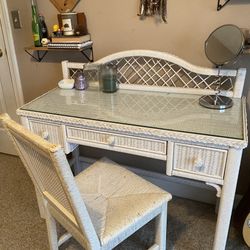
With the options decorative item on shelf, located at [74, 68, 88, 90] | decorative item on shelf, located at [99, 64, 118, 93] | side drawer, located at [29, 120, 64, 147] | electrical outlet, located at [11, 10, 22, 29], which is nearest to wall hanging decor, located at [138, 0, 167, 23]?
Result: decorative item on shelf, located at [99, 64, 118, 93]

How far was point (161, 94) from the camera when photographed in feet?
4.99

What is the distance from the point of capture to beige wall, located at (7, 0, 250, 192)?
141 cm

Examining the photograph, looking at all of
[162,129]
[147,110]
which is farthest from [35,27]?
[162,129]

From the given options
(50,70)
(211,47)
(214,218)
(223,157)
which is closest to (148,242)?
(214,218)

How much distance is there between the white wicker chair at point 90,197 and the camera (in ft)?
2.87

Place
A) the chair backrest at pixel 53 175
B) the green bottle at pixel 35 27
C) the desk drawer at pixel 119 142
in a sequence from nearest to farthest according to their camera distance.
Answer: the chair backrest at pixel 53 175
the desk drawer at pixel 119 142
the green bottle at pixel 35 27

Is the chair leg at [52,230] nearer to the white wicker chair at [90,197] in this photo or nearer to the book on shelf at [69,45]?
the white wicker chair at [90,197]

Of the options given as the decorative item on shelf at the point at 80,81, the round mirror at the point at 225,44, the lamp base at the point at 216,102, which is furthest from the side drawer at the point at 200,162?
the decorative item on shelf at the point at 80,81

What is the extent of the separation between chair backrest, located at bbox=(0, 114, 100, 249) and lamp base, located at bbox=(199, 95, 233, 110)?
76 cm

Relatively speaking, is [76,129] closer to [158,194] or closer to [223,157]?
[158,194]

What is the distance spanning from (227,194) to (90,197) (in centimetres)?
58

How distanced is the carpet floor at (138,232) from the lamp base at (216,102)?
0.76m

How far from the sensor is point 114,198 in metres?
1.25

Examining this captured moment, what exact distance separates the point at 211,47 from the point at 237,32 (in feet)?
0.41
